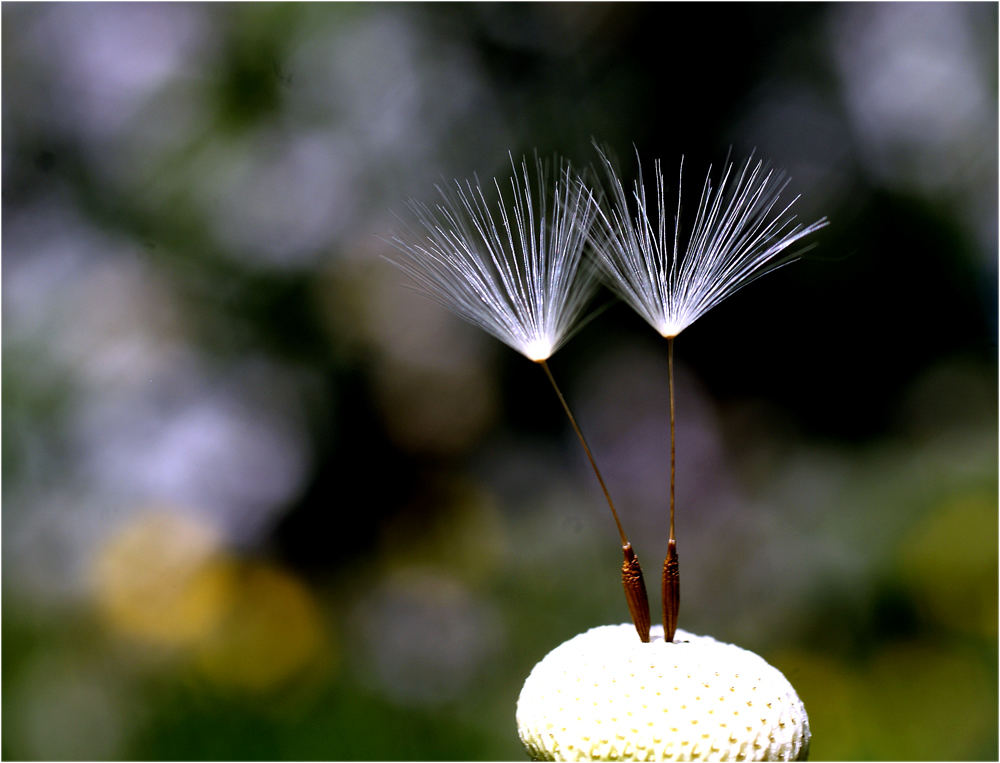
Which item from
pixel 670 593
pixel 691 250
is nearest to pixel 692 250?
pixel 691 250

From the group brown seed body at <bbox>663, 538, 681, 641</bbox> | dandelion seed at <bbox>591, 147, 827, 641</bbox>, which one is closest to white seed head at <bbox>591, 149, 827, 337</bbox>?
dandelion seed at <bbox>591, 147, 827, 641</bbox>

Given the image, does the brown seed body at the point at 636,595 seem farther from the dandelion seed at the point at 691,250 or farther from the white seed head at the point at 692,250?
the white seed head at the point at 692,250

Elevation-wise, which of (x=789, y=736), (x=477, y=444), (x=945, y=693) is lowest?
(x=945, y=693)

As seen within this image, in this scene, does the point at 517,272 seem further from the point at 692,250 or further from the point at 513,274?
the point at 692,250

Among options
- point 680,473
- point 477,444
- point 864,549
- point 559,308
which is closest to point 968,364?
point 864,549

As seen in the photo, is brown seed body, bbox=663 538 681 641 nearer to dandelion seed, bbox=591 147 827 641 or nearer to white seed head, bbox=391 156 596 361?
dandelion seed, bbox=591 147 827 641

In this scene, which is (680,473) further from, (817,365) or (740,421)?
(817,365)
